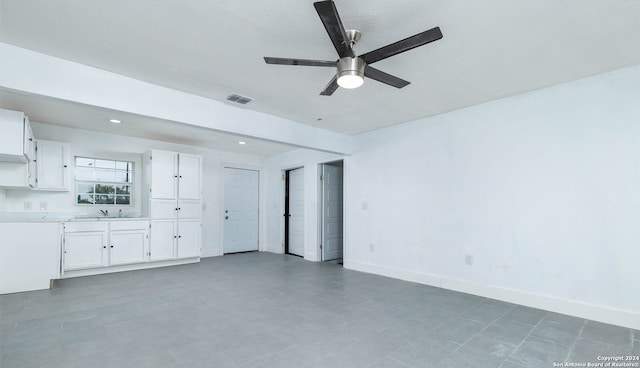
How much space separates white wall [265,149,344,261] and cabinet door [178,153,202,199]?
1931mm

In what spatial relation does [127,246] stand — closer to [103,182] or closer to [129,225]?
[129,225]

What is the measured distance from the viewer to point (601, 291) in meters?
2.96

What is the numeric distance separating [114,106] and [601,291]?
5.33 meters

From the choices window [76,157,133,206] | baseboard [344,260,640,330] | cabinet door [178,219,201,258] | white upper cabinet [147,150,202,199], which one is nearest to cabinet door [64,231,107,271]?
window [76,157,133,206]

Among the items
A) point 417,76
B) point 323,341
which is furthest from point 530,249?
point 323,341

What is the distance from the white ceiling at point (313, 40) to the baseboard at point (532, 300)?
2.40 m

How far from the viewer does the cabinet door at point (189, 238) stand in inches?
223

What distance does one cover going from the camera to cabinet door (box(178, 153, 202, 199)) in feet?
18.8

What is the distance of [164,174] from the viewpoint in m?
5.53

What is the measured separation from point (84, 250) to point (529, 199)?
6426 mm

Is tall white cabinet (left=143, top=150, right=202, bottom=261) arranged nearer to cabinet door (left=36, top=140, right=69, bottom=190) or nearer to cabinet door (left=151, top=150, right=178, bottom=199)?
cabinet door (left=151, top=150, right=178, bottom=199)

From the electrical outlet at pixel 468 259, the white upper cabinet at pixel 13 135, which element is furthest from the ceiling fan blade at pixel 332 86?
the white upper cabinet at pixel 13 135

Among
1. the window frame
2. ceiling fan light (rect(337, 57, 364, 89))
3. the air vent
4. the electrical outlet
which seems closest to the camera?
ceiling fan light (rect(337, 57, 364, 89))

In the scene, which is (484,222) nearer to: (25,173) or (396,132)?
(396,132)
